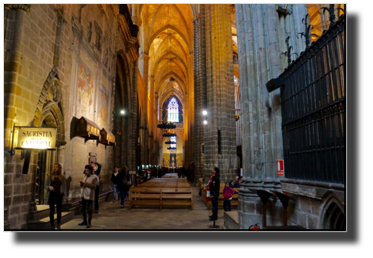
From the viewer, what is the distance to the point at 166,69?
4781 centimetres

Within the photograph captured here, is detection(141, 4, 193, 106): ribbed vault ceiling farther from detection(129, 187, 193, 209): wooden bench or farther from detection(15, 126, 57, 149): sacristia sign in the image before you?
detection(15, 126, 57, 149): sacristia sign

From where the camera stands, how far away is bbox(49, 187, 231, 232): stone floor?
23.0 feet

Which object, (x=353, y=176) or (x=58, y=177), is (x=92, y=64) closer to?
(x=58, y=177)

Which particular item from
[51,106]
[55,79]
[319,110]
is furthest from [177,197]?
[319,110]

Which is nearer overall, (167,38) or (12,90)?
(12,90)

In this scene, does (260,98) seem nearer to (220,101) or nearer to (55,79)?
(55,79)

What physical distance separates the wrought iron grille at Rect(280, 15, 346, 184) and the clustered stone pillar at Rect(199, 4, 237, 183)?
32.3 feet

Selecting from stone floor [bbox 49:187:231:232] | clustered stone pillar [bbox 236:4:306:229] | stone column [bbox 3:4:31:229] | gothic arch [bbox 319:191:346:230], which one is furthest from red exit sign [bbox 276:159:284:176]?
stone column [bbox 3:4:31:229]

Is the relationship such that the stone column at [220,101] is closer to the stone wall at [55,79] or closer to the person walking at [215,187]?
the stone wall at [55,79]

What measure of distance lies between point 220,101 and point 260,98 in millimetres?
8998

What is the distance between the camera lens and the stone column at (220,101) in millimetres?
14633

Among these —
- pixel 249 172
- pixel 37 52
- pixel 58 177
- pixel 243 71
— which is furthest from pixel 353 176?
pixel 37 52

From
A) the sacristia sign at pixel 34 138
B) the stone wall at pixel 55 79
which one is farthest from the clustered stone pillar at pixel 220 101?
the sacristia sign at pixel 34 138

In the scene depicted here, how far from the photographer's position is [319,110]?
364 centimetres
